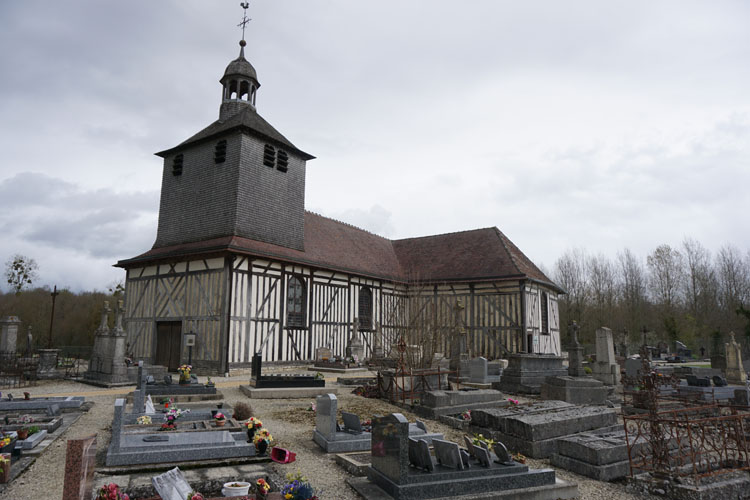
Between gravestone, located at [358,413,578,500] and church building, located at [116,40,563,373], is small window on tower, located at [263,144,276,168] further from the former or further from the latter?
gravestone, located at [358,413,578,500]

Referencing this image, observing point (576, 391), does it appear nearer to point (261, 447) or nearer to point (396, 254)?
point (261, 447)

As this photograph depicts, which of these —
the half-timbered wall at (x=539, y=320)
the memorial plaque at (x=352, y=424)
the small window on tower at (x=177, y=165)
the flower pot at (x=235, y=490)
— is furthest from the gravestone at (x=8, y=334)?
the half-timbered wall at (x=539, y=320)

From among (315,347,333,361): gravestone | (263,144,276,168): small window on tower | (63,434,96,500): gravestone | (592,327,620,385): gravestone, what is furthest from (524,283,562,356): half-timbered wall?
(63,434,96,500): gravestone

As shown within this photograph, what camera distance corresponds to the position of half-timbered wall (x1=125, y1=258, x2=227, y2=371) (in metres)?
16.2

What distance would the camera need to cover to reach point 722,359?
57.3ft

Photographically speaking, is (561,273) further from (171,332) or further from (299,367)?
(171,332)

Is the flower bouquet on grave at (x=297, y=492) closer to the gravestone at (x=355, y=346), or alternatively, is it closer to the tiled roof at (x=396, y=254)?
the tiled roof at (x=396, y=254)

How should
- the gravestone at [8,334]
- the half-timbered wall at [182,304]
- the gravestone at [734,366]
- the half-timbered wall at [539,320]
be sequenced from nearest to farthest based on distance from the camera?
1. the gravestone at [8,334]
2. the half-timbered wall at [182,304]
3. the gravestone at [734,366]
4. the half-timbered wall at [539,320]

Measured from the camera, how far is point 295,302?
18.6 m

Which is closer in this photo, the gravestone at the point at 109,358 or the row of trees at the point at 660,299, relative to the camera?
the gravestone at the point at 109,358

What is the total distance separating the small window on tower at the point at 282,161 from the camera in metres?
19.7

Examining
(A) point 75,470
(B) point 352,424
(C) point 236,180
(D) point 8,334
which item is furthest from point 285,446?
(D) point 8,334

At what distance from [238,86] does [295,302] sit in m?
9.86

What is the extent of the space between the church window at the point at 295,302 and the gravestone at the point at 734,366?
15.7 meters
